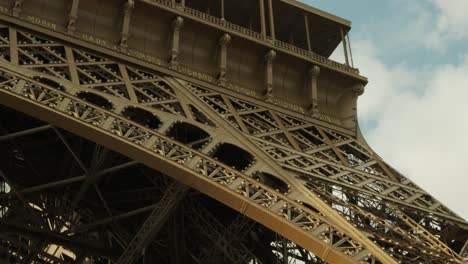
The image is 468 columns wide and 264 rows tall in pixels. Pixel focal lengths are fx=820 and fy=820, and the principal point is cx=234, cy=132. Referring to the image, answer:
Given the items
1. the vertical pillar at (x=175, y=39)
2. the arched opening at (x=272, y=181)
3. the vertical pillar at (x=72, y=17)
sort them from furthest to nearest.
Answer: the vertical pillar at (x=175, y=39) < the vertical pillar at (x=72, y=17) < the arched opening at (x=272, y=181)

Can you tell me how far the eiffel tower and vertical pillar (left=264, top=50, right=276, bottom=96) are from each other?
55 mm

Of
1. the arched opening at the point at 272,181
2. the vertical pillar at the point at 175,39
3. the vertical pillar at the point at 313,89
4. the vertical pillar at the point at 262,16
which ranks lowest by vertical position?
the arched opening at the point at 272,181

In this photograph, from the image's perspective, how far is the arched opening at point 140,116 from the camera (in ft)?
58.9

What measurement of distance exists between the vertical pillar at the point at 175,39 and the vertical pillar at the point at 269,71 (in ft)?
8.24

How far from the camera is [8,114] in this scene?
22203 mm

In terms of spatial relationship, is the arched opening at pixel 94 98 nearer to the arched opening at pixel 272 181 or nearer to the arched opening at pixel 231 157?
the arched opening at pixel 272 181

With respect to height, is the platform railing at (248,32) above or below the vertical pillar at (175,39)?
above

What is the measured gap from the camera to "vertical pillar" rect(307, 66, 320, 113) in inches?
874

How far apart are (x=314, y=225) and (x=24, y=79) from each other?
21.0ft

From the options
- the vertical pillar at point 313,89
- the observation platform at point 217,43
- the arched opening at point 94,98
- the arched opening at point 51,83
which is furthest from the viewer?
the vertical pillar at point 313,89

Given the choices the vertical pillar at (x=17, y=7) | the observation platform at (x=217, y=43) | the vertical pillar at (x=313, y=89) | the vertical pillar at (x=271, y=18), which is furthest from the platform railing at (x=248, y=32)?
the vertical pillar at (x=17, y=7)

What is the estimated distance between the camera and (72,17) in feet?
64.8

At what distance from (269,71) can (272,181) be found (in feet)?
14.5

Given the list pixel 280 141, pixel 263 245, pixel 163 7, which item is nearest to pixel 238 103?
pixel 280 141
